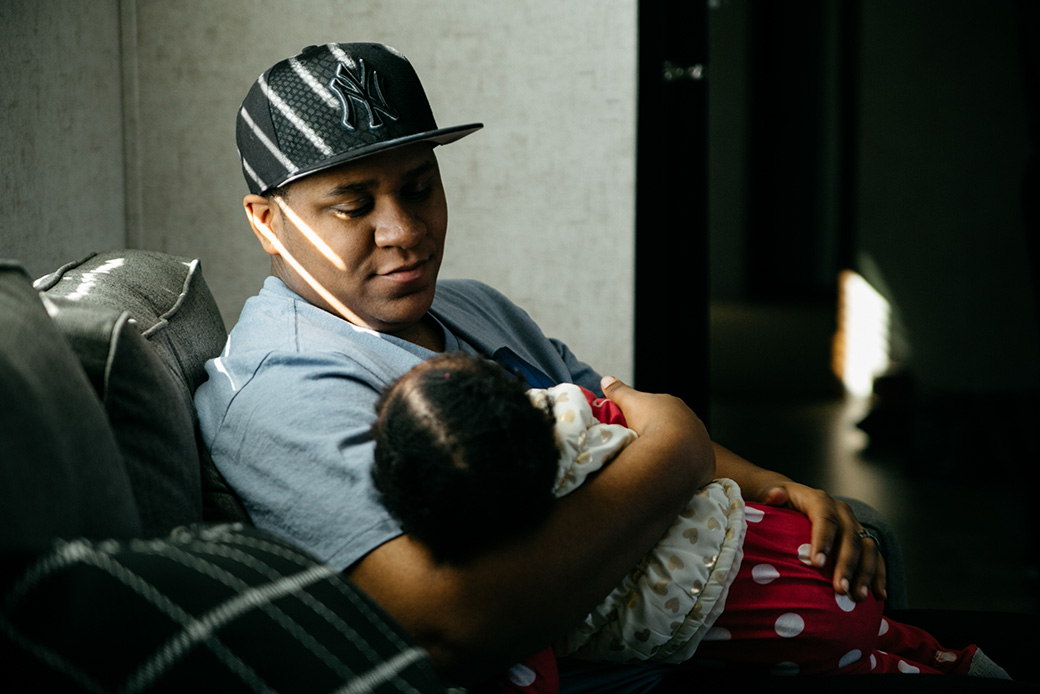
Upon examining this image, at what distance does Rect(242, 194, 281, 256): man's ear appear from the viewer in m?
1.16

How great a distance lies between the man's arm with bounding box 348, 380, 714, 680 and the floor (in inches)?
85.8

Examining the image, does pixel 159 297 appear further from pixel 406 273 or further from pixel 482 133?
pixel 482 133

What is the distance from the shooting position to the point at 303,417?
2.90ft

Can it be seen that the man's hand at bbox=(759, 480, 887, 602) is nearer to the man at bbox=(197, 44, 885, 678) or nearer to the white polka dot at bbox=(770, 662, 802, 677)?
the man at bbox=(197, 44, 885, 678)

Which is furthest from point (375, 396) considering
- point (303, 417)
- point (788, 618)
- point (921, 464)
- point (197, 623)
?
point (921, 464)

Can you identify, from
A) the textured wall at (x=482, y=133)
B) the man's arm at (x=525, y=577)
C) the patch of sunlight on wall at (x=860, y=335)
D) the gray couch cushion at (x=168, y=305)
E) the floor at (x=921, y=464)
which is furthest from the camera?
the patch of sunlight on wall at (x=860, y=335)

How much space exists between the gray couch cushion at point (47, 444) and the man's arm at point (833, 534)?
2.64 feet

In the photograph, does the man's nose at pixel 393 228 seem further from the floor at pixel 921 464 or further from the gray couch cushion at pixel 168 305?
the floor at pixel 921 464

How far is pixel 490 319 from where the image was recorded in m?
1.41

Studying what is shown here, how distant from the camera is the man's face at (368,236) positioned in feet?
3.59

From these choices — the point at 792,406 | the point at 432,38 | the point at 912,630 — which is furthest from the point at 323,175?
the point at 792,406

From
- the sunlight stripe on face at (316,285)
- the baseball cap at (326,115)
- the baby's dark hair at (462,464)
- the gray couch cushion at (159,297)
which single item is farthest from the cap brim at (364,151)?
the baby's dark hair at (462,464)


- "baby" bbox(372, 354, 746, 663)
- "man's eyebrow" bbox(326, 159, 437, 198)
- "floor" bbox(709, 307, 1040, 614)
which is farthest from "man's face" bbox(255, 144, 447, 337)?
"floor" bbox(709, 307, 1040, 614)

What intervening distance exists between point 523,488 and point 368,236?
463 millimetres
